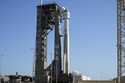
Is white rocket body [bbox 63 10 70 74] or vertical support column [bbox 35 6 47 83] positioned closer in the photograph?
vertical support column [bbox 35 6 47 83]

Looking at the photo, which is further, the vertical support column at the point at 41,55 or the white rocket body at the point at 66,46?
the white rocket body at the point at 66,46

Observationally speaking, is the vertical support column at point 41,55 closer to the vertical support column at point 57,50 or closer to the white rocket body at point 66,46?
the vertical support column at point 57,50

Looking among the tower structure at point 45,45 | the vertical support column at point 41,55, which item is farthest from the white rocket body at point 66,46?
the vertical support column at point 41,55

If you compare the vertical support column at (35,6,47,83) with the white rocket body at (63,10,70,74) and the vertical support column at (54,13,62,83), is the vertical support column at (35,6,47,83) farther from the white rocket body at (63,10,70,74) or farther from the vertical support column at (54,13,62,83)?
the white rocket body at (63,10,70,74)

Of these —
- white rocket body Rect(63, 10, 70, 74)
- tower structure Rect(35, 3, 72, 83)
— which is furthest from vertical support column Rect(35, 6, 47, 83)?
white rocket body Rect(63, 10, 70, 74)

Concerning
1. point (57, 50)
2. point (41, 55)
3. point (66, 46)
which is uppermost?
point (66, 46)

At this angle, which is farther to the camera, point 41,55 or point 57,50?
point 57,50

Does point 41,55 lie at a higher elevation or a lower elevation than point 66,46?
lower

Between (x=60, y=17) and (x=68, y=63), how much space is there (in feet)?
43.2

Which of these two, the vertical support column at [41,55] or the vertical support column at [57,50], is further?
the vertical support column at [57,50]

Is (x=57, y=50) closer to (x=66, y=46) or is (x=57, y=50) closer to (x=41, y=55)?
(x=66, y=46)

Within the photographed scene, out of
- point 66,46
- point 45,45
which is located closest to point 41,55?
point 45,45

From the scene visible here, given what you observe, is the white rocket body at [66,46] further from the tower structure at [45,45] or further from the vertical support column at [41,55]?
the vertical support column at [41,55]

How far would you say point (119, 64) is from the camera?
213 ft
